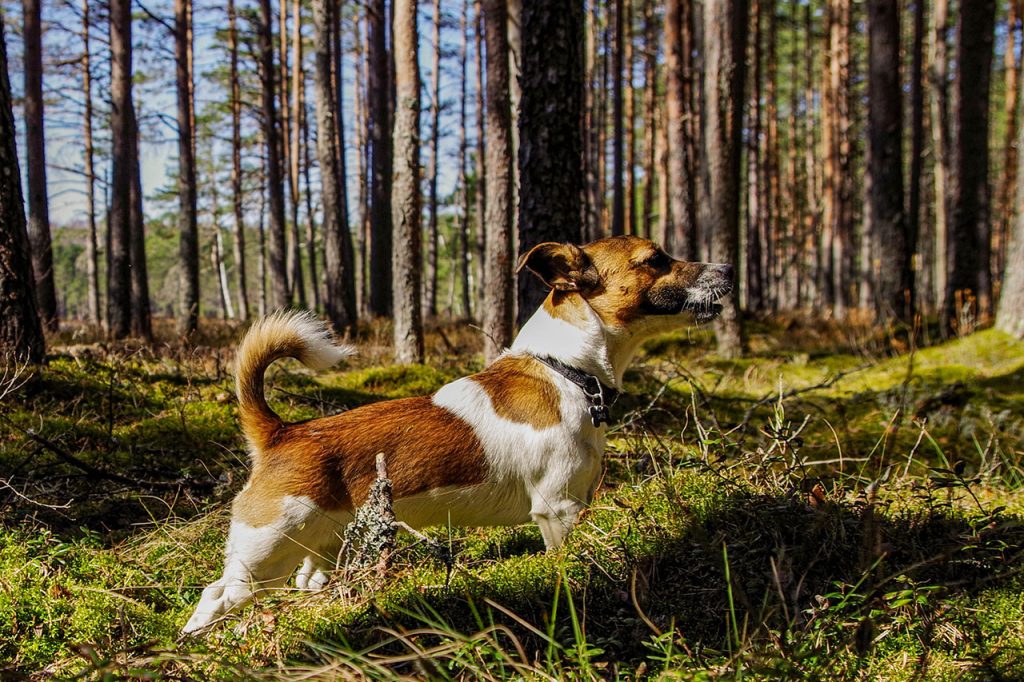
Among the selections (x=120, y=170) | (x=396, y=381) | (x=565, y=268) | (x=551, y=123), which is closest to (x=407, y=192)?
(x=396, y=381)

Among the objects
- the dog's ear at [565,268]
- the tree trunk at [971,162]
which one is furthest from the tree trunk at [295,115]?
the dog's ear at [565,268]

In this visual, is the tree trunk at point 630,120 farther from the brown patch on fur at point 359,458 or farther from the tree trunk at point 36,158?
the brown patch on fur at point 359,458

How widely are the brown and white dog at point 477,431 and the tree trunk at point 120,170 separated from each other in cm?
1146

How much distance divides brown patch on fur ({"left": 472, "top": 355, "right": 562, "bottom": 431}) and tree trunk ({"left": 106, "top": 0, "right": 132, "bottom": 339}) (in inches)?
457

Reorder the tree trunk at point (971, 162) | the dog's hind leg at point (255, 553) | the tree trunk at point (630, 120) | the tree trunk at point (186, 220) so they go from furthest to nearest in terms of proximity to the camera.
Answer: the tree trunk at point (630, 120) → the tree trunk at point (186, 220) → the tree trunk at point (971, 162) → the dog's hind leg at point (255, 553)

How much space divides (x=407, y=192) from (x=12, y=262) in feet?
14.2

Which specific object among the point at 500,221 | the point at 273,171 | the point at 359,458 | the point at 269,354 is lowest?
the point at 359,458

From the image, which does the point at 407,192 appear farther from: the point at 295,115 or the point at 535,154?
the point at 295,115

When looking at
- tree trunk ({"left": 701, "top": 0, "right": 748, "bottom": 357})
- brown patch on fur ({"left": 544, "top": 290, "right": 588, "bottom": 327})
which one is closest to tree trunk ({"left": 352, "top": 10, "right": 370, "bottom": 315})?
tree trunk ({"left": 701, "top": 0, "right": 748, "bottom": 357})

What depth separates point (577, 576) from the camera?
9.02 ft

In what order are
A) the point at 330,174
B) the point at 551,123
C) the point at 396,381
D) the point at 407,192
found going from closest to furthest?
1. the point at 551,123
2. the point at 396,381
3. the point at 407,192
4. the point at 330,174

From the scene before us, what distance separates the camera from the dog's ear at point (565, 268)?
10.9 ft

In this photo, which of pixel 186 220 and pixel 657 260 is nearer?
pixel 657 260

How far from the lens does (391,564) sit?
2670mm
